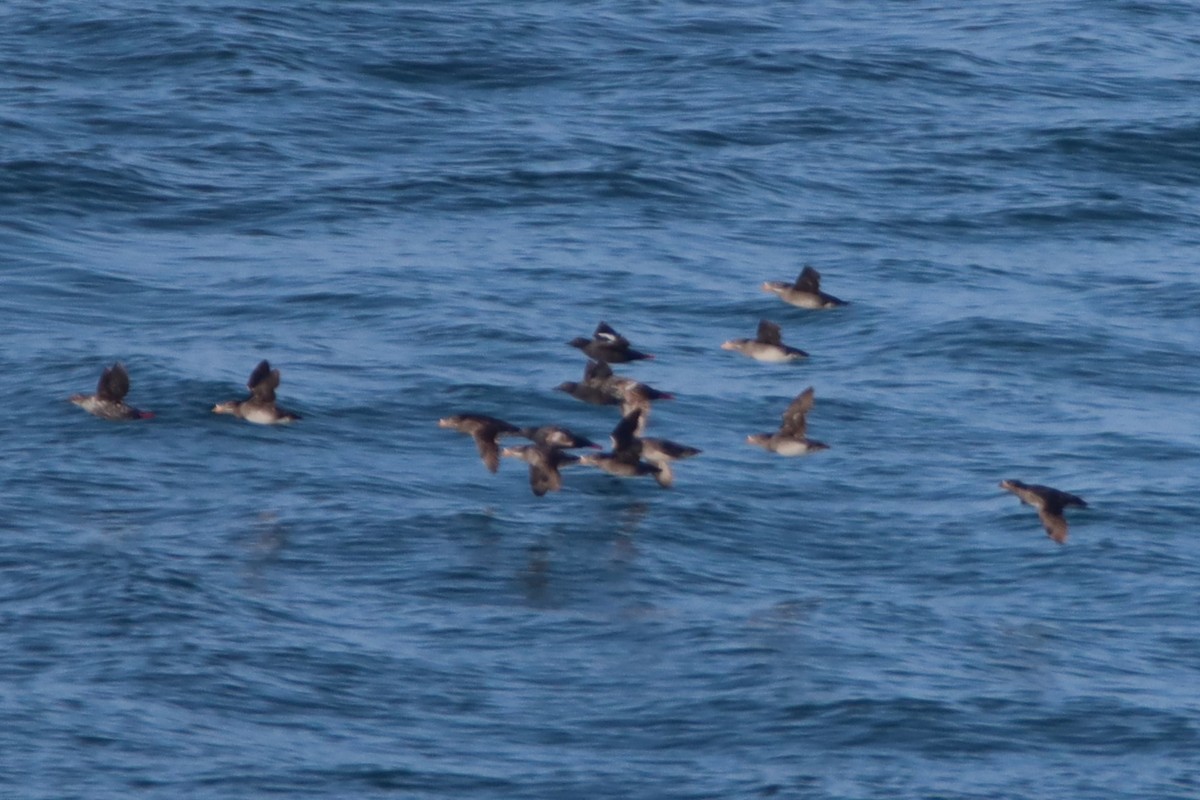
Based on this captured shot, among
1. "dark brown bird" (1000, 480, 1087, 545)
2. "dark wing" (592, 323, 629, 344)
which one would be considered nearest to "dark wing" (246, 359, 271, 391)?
"dark wing" (592, 323, 629, 344)

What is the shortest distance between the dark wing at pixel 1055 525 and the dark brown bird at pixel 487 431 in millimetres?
5314

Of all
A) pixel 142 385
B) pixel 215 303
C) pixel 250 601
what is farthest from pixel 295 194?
pixel 250 601

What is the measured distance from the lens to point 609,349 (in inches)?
951

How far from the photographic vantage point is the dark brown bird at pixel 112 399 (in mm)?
22875

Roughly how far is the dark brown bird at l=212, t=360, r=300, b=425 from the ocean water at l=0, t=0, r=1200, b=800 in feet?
1.28

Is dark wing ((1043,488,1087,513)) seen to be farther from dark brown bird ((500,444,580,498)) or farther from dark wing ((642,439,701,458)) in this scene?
dark brown bird ((500,444,580,498))

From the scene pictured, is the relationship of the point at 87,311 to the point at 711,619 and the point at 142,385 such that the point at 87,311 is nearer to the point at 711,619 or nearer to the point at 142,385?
the point at 142,385

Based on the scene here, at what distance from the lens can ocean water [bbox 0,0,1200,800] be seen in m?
17.3

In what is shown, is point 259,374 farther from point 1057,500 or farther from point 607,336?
point 1057,500

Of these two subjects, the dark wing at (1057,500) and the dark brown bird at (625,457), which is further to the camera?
the dark brown bird at (625,457)

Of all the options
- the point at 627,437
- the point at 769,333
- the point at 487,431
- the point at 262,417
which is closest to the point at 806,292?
the point at 769,333

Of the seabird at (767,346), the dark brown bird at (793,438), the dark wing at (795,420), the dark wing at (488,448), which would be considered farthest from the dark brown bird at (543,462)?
the seabird at (767,346)

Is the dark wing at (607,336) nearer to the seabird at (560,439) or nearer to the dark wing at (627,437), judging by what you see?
the seabird at (560,439)

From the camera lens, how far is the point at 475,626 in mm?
18953
